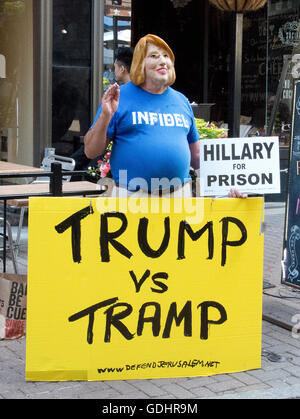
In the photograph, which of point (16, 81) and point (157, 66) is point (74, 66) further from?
point (157, 66)

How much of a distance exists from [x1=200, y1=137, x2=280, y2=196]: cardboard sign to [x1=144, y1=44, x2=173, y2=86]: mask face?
469 mm

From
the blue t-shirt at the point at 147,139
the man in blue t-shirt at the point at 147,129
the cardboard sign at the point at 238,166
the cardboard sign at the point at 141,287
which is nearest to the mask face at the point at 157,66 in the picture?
the man in blue t-shirt at the point at 147,129

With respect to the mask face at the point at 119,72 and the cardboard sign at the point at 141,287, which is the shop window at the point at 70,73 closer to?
the mask face at the point at 119,72

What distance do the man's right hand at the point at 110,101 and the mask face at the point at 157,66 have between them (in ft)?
1.03

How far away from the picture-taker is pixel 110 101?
403 cm

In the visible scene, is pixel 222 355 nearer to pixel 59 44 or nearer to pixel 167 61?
pixel 167 61

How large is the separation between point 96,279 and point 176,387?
0.79 metres

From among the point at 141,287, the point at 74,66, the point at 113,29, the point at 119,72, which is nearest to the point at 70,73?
the point at 74,66

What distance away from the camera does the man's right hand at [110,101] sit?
4.00 metres

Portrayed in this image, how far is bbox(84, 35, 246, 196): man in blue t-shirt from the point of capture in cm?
414

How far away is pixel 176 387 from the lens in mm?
4043

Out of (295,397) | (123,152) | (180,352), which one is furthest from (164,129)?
(295,397)

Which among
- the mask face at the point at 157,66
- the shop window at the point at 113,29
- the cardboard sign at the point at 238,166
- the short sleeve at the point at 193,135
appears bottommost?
the cardboard sign at the point at 238,166

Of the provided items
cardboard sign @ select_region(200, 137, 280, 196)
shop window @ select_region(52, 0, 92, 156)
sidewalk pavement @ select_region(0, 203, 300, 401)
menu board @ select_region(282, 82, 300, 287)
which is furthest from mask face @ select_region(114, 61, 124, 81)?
shop window @ select_region(52, 0, 92, 156)
